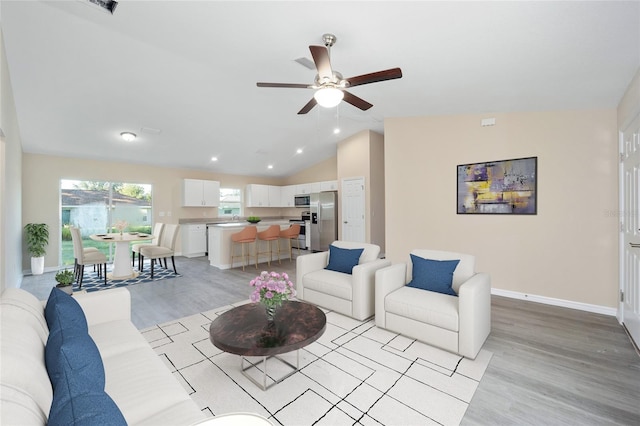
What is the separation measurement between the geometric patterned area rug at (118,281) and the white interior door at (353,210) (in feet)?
12.4

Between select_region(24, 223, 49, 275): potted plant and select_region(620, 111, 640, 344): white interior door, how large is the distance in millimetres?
8608

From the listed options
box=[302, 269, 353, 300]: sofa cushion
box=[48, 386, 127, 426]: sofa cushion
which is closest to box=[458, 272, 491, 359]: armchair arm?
box=[302, 269, 353, 300]: sofa cushion

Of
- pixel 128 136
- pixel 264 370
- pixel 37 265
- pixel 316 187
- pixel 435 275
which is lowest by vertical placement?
pixel 264 370

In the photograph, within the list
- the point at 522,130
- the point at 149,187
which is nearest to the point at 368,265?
the point at 522,130

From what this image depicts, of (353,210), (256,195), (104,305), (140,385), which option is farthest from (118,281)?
(353,210)

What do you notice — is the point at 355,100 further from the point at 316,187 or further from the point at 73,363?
the point at 316,187

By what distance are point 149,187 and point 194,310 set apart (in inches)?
189

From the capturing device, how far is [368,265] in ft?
10.3

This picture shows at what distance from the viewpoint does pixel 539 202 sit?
3.67 meters

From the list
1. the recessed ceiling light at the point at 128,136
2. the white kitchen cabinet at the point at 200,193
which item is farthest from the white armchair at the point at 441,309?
the white kitchen cabinet at the point at 200,193

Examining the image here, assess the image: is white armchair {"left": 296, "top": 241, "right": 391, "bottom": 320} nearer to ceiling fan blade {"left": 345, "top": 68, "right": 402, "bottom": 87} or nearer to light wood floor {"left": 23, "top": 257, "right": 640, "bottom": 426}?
light wood floor {"left": 23, "top": 257, "right": 640, "bottom": 426}

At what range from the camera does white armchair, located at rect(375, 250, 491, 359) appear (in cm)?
232

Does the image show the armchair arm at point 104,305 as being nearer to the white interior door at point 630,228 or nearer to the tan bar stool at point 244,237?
the tan bar stool at point 244,237

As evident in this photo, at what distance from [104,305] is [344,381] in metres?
1.93
